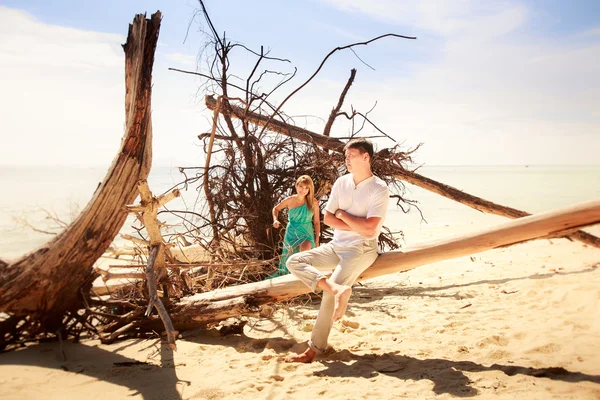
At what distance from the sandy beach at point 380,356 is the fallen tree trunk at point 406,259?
30cm

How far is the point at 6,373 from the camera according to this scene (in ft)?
12.5

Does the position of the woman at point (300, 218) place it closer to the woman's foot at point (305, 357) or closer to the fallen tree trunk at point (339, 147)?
the fallen tree trunk at point (339, 147)

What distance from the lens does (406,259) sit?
3.81m

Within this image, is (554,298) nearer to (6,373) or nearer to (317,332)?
(317,332)

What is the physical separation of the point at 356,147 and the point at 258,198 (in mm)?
3139

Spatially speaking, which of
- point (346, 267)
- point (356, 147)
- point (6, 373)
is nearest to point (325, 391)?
point (346, 267)

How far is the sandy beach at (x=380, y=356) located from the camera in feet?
10.1

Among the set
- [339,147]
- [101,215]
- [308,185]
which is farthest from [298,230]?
[101,215]

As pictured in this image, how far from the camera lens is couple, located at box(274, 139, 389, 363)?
365 cm

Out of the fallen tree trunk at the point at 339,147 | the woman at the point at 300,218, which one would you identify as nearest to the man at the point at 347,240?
the woman at the point at 300,218

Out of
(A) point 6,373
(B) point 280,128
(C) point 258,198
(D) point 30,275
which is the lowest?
(A) point 6,373

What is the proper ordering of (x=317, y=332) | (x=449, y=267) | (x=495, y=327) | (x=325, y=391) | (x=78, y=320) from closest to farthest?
(x=325, y=391), (x=317, y=332), (x=495, y=327), (x=78, y=320), (x=449, y=267)

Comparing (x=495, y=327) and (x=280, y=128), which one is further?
(x=280, y=128)

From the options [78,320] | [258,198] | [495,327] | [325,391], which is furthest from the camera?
[258,198]
